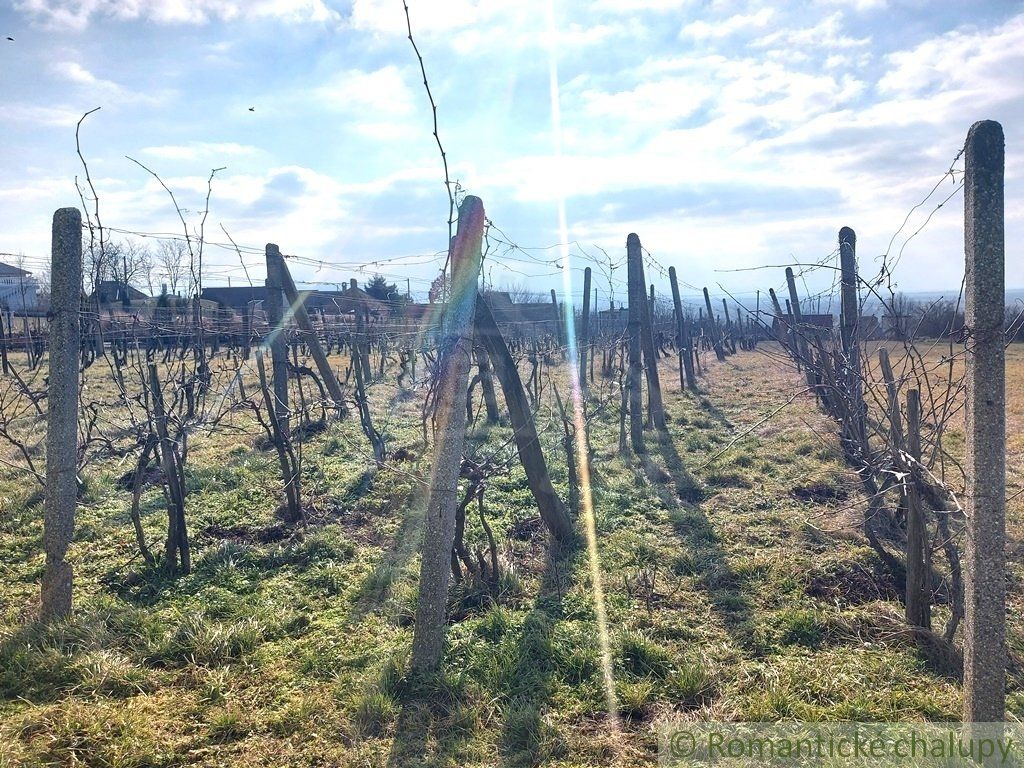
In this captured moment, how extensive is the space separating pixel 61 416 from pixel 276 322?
391 cm

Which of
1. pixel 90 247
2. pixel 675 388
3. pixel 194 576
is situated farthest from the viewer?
pixel 675 388

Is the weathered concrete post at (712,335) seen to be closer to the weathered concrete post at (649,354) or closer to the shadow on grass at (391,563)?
the weathered concrete post at (649,354)

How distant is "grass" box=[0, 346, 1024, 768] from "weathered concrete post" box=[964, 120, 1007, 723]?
0.57 metres

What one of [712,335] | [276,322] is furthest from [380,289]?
[276,322]

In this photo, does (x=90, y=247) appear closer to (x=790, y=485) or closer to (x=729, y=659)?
(x=729, y=659)

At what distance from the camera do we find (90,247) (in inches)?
172

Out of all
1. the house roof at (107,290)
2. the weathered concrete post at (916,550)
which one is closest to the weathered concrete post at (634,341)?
the weathered concrete post at (916,550)

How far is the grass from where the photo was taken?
8.51ft

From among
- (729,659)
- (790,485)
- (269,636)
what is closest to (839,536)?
(790,485)

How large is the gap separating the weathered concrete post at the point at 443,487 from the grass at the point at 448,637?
0.14 metres

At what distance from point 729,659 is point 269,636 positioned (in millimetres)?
2212

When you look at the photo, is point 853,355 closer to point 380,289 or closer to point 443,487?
point 443,487

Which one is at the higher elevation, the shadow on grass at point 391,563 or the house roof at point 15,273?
the house roof at point 15,273

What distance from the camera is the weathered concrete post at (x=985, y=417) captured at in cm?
208
